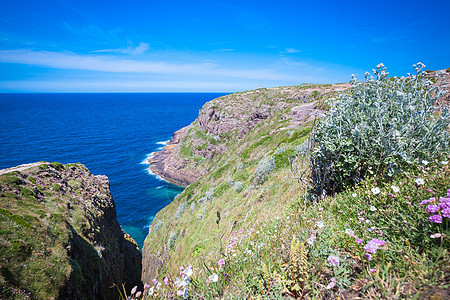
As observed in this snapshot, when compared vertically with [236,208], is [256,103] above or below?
above

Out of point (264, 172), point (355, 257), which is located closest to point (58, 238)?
point (355, 257)

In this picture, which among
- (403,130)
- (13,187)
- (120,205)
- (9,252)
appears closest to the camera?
(403,130)

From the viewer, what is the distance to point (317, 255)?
9.75 feet

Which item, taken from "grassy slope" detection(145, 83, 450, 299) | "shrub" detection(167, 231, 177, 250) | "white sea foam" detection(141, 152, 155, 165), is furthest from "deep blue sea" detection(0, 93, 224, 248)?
"grassy slope" detection(145, 83, 450, 299)

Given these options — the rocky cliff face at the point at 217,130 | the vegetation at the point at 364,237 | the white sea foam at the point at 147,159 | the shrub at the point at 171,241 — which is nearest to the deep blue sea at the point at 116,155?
the white sea foam at the point at 147,159

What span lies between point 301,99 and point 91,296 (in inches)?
2437

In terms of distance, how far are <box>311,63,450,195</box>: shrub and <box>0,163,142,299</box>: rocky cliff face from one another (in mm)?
8052

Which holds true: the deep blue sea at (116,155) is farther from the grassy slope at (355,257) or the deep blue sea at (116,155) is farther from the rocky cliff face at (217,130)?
the grassy slope at (355,257)

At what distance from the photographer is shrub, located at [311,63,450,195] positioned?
4.41m

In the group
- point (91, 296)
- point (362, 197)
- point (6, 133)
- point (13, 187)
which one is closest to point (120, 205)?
point (13, 187)

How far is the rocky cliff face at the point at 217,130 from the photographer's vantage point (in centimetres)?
6297

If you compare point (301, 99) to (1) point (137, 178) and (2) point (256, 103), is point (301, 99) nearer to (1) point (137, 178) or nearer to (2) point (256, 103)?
(2) point (256, 103)

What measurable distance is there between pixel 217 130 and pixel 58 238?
6413cm

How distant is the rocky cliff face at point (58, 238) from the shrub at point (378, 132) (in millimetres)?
8052
